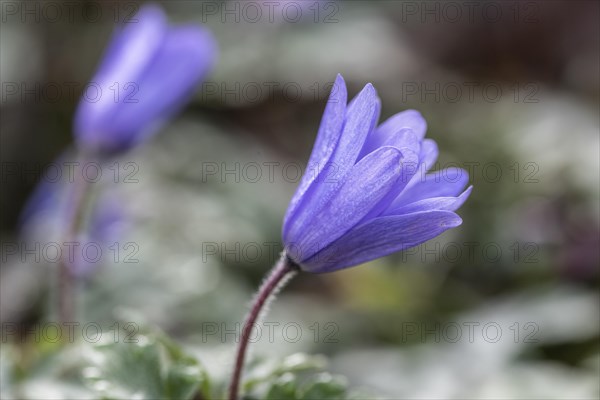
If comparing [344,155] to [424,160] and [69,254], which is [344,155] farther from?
[69,254]

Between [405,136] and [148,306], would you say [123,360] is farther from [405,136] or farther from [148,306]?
[148,306]

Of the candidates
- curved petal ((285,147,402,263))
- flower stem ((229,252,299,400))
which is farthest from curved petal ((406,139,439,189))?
flower stem ((229,252,299,400))

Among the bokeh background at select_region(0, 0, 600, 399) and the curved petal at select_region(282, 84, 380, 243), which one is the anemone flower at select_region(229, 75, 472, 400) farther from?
the bokeh background at select_region(0, 0, 600, 399)

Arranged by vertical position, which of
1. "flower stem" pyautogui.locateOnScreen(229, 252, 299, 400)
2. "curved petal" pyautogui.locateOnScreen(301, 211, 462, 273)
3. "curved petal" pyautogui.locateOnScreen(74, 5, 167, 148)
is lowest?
"flower stem" pyautogui.locateOnScreen(229, 252, 299, 400)

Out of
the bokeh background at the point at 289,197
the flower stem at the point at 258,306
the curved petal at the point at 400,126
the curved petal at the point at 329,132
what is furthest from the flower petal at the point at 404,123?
the bokeh background at the point at 289,197

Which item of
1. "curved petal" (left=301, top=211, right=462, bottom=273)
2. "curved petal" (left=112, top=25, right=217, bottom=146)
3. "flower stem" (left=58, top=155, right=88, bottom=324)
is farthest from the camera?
"curved petal" (left=112, top=25, right=217, bottom=146)

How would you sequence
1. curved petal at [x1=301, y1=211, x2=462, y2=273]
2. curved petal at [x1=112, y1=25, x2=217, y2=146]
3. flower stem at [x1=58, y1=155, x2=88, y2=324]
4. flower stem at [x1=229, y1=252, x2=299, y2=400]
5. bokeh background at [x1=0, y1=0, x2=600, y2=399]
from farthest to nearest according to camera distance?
bokeh background at [x1=0, y1=0, x2=600, y2=399]
curved petal at [x1=112, y1=25, x2=217, y2=146]
flower stem at [x1=58, y1=155, x2=88, y2=324]
flower stem at [x1=229, y1=252, x2=299, y2=400]
curved petal at [x1=301, y1=211, x2=462, y2=273]

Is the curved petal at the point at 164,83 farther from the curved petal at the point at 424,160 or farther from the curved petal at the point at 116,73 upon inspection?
the curved petal at the point at 424,160

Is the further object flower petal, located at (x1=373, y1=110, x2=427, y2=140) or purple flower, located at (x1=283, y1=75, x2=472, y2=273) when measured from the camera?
flower petal, located at (x1=373, y1=110, x2=427, y2=140)
